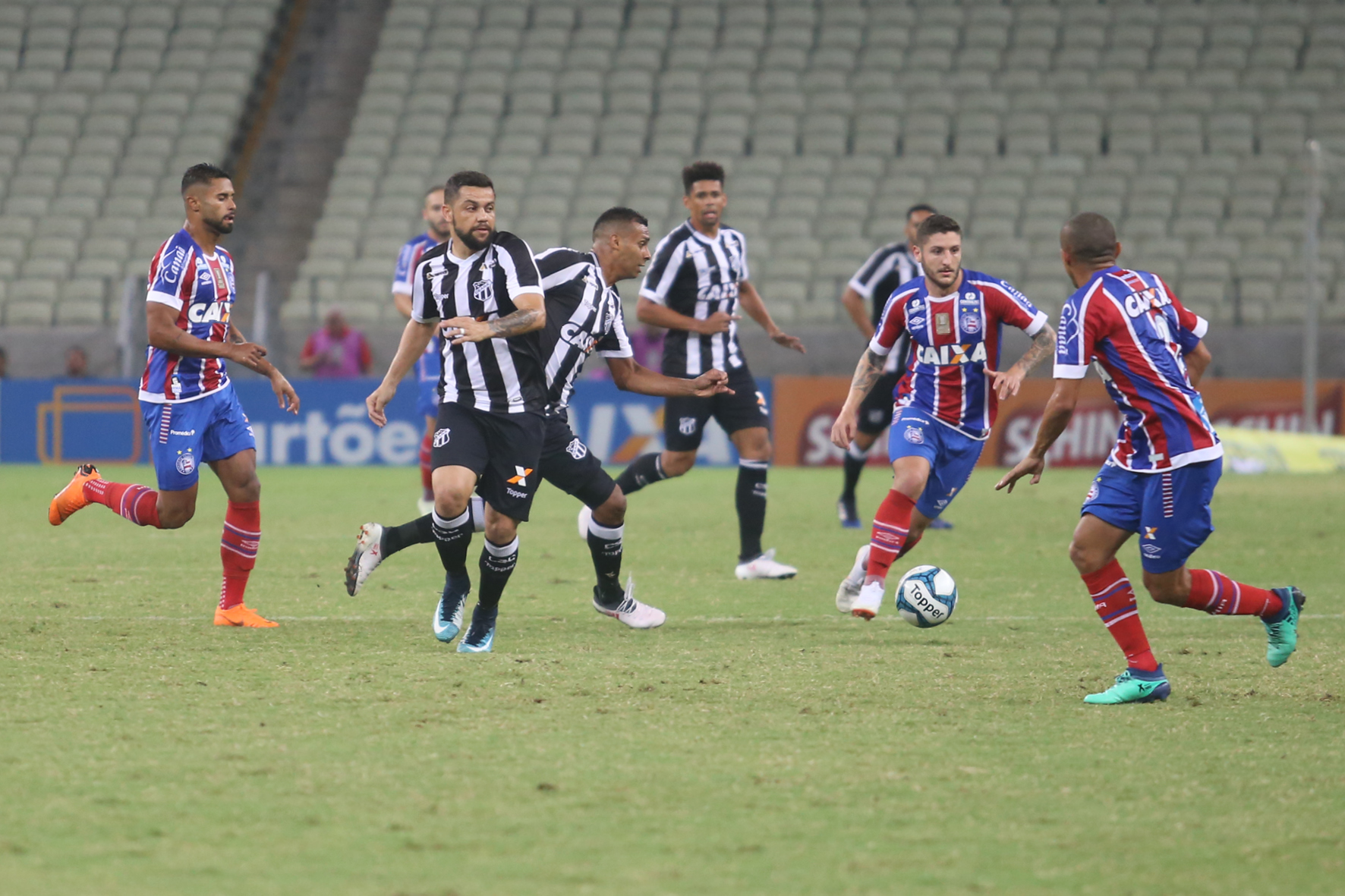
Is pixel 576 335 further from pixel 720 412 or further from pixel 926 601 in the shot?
pixel 720 412

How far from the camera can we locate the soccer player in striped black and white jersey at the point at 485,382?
20.2 feet

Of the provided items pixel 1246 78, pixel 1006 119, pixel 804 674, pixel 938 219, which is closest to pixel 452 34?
pixel 1006 119

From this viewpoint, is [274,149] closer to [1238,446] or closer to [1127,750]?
[1238,446]

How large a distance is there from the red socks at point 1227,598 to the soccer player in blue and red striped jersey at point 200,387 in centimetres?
369

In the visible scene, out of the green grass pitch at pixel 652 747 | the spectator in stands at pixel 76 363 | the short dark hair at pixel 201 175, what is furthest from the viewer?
the spectator in stands at pixel 76 363

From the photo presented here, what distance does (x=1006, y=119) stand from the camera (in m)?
22.7

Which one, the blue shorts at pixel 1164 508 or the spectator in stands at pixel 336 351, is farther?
the spectator in stands at pixel 336 351

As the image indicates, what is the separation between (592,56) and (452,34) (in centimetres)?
224

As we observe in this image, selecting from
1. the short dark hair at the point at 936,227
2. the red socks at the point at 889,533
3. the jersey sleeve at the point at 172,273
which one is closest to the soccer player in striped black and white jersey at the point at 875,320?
the short dark hair at the point at 936,227

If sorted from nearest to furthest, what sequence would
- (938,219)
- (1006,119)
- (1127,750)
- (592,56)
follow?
(1127,750)
(938,219)
(1006,119)
(592,56)

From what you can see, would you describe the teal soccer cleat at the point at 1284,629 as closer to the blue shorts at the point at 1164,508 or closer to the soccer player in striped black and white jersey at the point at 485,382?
the blue shorts at the point at 1164,508

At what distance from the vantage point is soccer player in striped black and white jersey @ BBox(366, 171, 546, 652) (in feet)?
20.2

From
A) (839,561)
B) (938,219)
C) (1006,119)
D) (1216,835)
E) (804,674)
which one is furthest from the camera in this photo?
(1006,119)

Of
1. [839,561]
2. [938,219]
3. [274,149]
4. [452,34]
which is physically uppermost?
[452,34]
